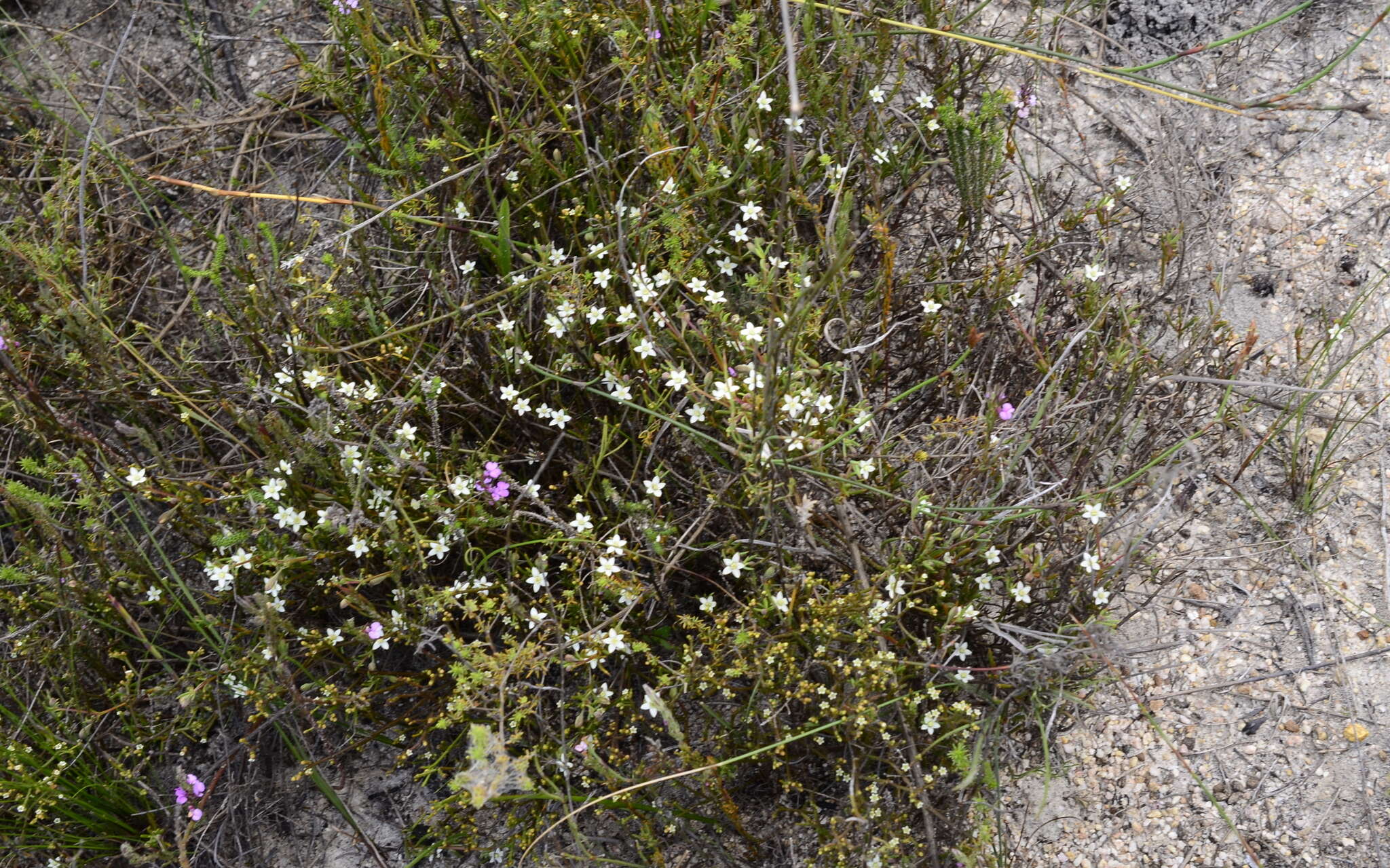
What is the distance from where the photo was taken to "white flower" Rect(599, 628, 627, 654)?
7.10ft

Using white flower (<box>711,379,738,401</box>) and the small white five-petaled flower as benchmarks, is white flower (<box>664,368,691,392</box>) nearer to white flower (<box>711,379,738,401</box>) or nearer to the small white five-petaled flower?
white flower (<box>711,379,738,401</box>)

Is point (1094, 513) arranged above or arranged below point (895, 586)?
above

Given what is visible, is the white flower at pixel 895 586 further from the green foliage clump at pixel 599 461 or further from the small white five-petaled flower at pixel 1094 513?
the small white five-petaled flower at pixel 1094 513

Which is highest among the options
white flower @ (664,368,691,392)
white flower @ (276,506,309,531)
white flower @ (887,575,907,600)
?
white flower @ (664,368,691,392)

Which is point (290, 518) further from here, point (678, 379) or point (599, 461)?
point (678, 379)

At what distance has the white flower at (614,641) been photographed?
2.16 metres

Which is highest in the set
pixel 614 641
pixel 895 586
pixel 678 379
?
pixel 678 379

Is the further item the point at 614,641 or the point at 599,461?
the point at 599,461

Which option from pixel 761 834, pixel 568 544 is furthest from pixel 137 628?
pixel 761 834

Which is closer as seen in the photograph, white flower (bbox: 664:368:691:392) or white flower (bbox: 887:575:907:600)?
white flower (bbox: 887:575:907:600)

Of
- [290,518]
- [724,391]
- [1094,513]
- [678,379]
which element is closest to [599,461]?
[678,379]

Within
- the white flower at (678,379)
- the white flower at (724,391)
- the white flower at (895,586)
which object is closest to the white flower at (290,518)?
the white flower at (678,379)

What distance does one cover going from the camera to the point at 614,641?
85.4 inches

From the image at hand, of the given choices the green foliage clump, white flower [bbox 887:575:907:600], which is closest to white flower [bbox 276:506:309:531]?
the green foliage clump
